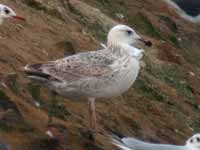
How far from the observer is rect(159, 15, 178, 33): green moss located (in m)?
28.0

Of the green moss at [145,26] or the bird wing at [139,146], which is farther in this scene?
the green moss at [145,26]

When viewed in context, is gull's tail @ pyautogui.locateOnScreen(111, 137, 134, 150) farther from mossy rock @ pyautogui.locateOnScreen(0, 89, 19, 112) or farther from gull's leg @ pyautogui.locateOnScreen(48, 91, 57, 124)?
mossy rock @ pyautogui.locateOnScreen(0, 89, 19, 112)

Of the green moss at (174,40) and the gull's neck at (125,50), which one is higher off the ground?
the green moss at (174,40)

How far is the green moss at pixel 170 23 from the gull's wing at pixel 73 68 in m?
14.3

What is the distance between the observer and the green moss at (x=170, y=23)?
28.0 metres

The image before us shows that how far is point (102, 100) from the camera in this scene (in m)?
16.6

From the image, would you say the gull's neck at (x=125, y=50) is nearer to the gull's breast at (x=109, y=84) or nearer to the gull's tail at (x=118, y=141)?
the gull's breast at (x=109, y=84)

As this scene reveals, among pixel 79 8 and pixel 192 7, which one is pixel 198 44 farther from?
pixel 79 8

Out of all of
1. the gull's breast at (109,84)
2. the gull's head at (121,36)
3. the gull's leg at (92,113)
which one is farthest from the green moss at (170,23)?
the gull's breast at (109,84)

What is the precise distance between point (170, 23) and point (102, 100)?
39.5 feet

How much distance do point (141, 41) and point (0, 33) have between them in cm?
371

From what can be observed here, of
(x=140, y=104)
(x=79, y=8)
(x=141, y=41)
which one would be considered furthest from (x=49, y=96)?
(x=79, y=8)

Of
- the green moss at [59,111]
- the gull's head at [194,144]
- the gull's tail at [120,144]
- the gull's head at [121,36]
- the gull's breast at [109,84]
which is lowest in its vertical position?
the gull's tail at [120,144]

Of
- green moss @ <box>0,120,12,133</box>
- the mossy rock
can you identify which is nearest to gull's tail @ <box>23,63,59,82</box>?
the mossy rock
